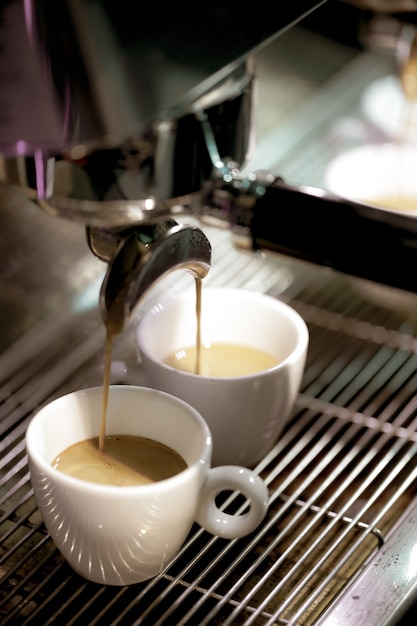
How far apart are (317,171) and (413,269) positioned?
0.45m

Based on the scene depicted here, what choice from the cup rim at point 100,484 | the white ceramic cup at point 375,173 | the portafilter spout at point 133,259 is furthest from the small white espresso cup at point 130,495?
the white ceramic cup at point 375,173

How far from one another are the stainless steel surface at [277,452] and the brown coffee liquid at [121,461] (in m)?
0.05

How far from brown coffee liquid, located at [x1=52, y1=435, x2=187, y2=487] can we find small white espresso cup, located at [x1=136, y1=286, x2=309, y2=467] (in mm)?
55

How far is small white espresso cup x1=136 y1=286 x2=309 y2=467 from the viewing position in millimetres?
667

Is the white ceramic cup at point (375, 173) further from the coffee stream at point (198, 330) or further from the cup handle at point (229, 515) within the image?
the cup handle at point (229, 515)

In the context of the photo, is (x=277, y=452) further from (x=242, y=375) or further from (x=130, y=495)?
(x=130, y=495)

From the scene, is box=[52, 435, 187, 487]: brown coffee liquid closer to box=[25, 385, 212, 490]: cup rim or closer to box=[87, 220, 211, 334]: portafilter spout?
box=[25, 385, 212, 490]: cup rim

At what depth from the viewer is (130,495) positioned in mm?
532

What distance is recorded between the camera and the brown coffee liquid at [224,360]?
2.43 ft

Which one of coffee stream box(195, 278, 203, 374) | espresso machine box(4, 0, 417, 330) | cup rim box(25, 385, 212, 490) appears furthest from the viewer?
coffee stream box(195, 278, 203, 374)

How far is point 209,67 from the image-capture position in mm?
422

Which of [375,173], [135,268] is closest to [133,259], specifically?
[135,268]

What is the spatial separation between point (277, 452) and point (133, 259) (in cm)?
26

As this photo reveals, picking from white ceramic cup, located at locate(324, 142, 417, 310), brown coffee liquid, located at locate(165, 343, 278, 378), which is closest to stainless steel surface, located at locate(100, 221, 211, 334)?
brown coffee liquid, located at locate(165, 343, 278, 378)
